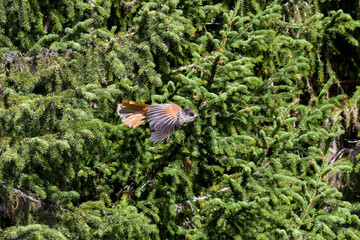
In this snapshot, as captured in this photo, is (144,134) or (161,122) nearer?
(161,122)

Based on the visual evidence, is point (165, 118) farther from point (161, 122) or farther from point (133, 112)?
point (133, 112)

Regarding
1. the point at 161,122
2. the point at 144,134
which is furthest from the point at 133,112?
the point at 144,134

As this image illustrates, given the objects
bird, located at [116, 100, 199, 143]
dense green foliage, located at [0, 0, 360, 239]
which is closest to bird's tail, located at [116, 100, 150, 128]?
bird, located at [116, 100, 199, 143]

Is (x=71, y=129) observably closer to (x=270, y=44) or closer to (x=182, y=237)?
(x=182, y=237)

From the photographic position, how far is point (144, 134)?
351cm

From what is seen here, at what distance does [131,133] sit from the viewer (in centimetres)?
350

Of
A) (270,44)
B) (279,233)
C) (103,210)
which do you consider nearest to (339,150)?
(270,44)

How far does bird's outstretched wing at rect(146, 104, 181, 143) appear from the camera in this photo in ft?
9.62

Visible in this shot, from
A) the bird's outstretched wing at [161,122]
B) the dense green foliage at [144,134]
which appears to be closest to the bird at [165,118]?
the bird's outstretched wing at [161,122]

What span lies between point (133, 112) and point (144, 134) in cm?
49

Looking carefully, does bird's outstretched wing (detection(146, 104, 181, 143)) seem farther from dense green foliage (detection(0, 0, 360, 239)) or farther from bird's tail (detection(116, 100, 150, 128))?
dense green foliage (detection(0, 0, 360, 239))

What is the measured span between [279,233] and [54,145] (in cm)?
181

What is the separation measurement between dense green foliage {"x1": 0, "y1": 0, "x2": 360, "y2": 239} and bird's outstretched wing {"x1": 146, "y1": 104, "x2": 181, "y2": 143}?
0.92 feet

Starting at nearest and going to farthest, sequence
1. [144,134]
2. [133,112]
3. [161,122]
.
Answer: [161,122] < [133,112] < [144,134]
